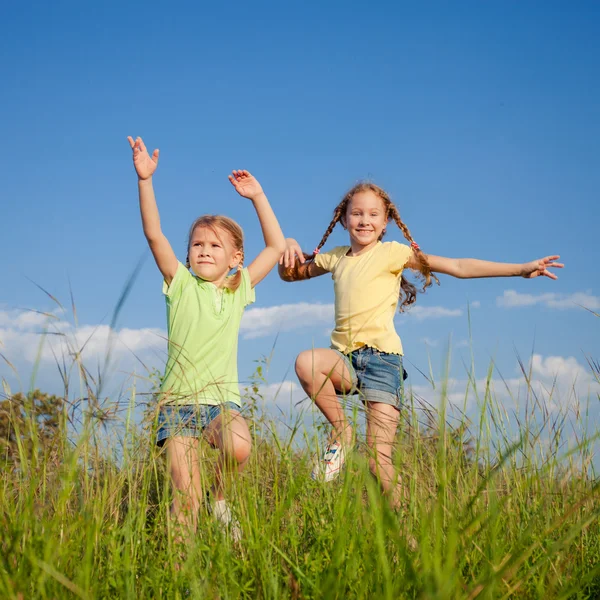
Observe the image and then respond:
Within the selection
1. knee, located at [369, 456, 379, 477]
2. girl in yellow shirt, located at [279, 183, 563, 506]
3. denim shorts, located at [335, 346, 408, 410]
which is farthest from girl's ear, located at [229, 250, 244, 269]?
knee, located at [369, 456, 379, 477]

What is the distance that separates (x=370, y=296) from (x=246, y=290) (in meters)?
0.93

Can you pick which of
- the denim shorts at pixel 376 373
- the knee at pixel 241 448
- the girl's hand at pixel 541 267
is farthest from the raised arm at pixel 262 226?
the girl's hand at pixel 541 267

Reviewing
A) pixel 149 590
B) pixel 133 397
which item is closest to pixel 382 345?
pixel 133 397

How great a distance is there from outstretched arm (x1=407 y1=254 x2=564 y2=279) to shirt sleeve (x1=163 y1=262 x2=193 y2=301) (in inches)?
69.2

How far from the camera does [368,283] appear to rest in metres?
5.06

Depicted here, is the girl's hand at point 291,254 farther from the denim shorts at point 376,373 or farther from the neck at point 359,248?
the denim shorts at point 376,373

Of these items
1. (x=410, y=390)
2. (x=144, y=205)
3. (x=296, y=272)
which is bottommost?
(x=410, y=390)

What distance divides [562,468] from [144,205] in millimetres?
2910

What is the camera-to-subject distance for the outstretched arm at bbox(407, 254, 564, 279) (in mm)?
5066

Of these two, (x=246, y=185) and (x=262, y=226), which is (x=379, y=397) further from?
(x=246, y=185)

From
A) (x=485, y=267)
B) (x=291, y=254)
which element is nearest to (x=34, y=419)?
(x=291, y=254)

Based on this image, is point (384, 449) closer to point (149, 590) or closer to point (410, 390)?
point (410, 390)

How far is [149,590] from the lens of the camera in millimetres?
2389

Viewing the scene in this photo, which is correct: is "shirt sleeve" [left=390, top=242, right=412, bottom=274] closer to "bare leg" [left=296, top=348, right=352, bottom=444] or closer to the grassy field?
"bare leg" [left=296, top=348, right=352, bottom=444]
